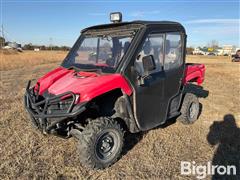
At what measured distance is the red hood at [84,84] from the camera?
3959 mm

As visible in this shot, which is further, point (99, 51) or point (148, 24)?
point (99, 51)

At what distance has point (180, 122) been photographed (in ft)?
20.7

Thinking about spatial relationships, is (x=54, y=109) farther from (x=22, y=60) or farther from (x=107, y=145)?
(x=22, y=60)

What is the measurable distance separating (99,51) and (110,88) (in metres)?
1.13

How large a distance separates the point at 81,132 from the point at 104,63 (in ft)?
4.02

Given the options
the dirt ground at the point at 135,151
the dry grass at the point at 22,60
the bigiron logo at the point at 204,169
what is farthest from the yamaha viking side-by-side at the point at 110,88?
the dry grass at the point at 22,60

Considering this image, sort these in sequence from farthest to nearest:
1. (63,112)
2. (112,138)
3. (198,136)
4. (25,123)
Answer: (25,123)
(198,136)
(112,138)
(63,112)

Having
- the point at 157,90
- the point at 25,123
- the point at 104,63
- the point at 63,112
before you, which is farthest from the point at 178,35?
the point at 25,123

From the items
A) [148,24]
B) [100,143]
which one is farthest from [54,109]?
[148,24]

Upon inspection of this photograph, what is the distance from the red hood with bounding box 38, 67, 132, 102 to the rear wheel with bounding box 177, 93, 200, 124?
2037mm

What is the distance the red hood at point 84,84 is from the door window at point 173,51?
1.22 metres

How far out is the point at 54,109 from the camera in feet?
13.5

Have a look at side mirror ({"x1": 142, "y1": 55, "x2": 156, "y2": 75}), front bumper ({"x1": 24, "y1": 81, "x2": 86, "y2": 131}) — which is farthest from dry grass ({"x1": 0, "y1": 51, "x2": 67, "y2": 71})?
side mirror ({"x1": 142, "y1": 55, "x2": 156, "y2": 75})

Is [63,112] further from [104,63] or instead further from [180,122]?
[180,122]
